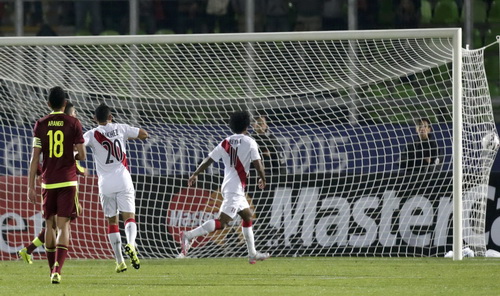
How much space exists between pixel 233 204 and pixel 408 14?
7.21 meters

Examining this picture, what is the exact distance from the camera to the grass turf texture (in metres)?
9.58

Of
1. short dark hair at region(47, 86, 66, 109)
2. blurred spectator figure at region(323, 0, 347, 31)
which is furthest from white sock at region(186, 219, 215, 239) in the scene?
blurred spectator figure at region(323, 0, 347, 31)

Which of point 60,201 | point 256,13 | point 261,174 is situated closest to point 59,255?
point 60,201

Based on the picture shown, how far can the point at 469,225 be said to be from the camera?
13.5m

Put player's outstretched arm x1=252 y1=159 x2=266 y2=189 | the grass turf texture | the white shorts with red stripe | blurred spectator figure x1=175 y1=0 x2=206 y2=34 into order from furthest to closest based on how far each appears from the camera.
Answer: blurred spectator figure x1=175 y1=0 x2=206 y2=34 → the white shorts with red stripe → player's outstretched arm x1=252 y1=159 x2=266 y2=189 → the grass turf texture

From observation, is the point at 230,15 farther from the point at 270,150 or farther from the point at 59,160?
the point at 59,160

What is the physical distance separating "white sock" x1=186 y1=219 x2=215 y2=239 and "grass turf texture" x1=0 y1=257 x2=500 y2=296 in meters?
0.33

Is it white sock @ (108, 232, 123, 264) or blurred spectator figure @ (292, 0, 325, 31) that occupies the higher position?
blurred spectator figure @ (292, 0, 325, 31)

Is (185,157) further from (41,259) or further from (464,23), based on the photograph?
(464,23)

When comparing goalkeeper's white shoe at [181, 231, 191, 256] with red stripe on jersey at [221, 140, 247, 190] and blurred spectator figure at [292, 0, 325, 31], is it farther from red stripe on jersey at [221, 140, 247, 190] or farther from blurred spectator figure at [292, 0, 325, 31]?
blurred spectator figure at [292, 0, 325, 31]

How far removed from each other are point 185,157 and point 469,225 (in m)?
3.84

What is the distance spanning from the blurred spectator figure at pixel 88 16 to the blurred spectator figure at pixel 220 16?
185 centimetres

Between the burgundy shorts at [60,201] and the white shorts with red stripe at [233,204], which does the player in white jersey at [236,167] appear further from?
the burgundy shorts at [60,201]

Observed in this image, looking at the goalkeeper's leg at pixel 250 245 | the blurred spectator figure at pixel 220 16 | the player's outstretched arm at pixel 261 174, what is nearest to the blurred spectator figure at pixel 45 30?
the blurred spectator figure at pixel 220 16
